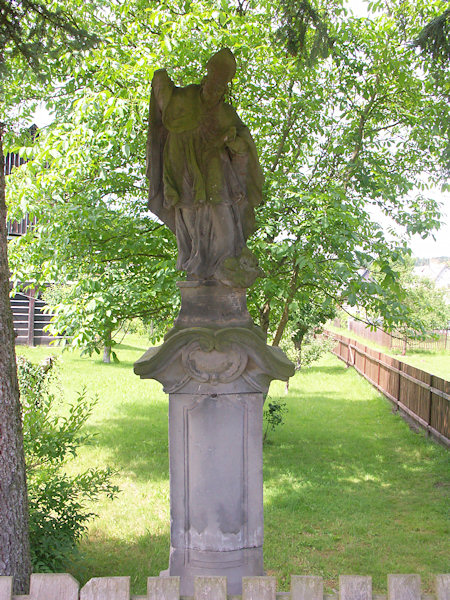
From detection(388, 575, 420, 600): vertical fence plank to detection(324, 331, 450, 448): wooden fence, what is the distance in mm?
7844

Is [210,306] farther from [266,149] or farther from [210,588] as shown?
[266,149]

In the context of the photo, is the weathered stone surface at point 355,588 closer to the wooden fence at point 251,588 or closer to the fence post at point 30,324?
the wooden fence at point 251,588

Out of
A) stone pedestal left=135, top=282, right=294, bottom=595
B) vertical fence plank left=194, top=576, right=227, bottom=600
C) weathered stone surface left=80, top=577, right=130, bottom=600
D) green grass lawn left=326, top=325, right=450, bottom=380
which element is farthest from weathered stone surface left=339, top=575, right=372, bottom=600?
green grass lawn left=326, top=325, right=450, bottom=380

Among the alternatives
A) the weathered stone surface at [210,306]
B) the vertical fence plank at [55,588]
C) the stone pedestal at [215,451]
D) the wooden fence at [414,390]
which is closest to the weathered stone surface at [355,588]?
the vertical fence plank at [55,588]

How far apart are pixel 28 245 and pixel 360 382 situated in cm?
1371

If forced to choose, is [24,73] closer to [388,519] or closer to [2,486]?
[2,486]

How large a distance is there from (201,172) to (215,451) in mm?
1778

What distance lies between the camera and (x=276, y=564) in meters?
5.45

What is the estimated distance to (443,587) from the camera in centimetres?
228

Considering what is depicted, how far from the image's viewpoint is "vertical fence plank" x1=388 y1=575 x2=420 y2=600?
7.48ft

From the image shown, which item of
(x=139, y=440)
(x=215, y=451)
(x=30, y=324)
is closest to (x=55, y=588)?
(x=215, y=451)

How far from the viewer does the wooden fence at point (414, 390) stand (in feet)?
32.4

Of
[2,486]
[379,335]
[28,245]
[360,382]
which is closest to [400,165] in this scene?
[28,245]

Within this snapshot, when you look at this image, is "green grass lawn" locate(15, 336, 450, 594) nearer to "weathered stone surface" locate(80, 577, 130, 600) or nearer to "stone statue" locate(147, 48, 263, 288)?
"weathered stone surface" locate(80, 577, 130, 600)
